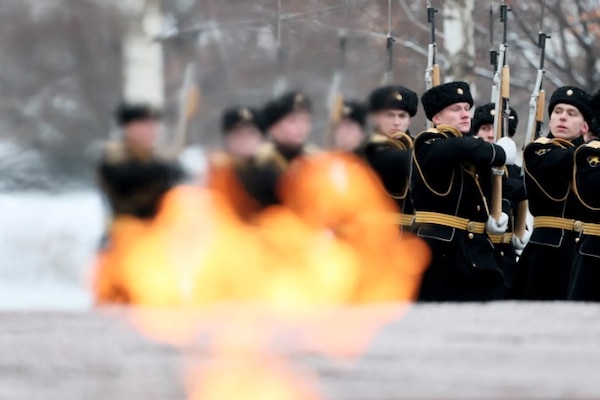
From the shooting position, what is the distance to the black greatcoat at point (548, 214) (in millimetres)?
8195

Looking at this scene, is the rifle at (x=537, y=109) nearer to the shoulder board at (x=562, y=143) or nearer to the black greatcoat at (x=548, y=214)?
the black greatcoat at (x=548, y=214)

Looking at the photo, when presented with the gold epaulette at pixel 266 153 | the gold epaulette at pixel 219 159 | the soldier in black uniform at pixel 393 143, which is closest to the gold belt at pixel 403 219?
the soldier in black uniform at pixel 393 143

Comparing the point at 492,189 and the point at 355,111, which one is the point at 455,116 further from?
the point at 355,111

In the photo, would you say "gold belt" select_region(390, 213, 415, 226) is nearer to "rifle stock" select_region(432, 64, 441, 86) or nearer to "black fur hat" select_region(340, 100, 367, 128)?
"rifle stock" select_region(432, 64, 441, 86)

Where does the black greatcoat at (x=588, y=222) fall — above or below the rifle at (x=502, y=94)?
below

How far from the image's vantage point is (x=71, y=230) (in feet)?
16.1

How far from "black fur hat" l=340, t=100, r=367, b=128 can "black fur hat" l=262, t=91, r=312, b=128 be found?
0.11m

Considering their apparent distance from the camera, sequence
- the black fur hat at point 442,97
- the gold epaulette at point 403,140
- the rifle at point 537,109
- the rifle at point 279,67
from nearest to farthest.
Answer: the rifle at point 279,67
the gold epaulette at point 403,140
the black fur hat at point 442,97
the rifle at point 537,109

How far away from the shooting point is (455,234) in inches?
315

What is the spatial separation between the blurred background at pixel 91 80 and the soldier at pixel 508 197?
3807 mm

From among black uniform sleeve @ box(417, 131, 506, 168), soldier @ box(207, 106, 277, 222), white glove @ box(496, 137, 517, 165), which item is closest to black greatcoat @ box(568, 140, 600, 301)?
white glove @ box(496, 137, 517, 165)

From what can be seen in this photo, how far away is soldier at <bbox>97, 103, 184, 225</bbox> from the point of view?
4820 mm

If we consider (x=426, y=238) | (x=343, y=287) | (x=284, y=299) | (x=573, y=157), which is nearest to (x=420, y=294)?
(x=426, y=238)

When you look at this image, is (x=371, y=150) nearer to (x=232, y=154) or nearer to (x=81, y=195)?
(x=232, y=154)
